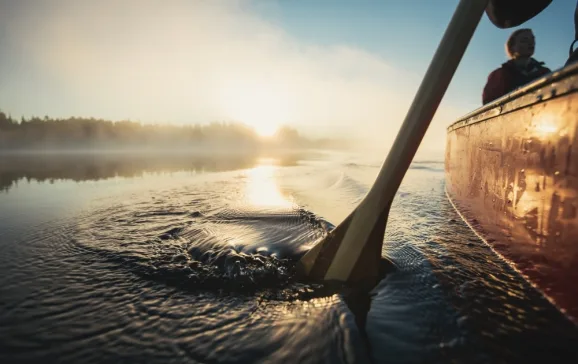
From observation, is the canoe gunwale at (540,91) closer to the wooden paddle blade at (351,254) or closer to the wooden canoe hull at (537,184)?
the wooden canoe hull at (537,184)

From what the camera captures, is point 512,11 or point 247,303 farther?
point 512,11

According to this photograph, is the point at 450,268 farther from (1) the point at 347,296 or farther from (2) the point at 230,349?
(2) the point at 230,349

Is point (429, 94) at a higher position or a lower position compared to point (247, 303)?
higher

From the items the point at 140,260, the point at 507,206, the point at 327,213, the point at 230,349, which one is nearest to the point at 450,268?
the point at 507,206

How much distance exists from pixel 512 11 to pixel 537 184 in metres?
1.93

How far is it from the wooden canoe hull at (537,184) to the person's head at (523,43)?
5.19ft

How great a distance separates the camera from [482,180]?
451cm

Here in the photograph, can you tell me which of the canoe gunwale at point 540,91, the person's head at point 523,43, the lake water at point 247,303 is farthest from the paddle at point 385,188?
the person's head at point 523,43

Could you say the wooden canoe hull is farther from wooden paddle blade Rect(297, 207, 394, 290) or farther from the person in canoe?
wooden paddle blade Rect(297, 207, 394, 290)

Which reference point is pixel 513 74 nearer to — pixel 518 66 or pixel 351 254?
pixel 518 66

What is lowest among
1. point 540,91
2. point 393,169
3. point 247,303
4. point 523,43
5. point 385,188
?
point 247,303

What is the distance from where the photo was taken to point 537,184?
103 inches

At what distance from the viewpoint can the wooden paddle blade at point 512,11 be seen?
297cm

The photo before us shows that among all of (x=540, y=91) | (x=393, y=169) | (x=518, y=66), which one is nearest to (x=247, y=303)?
(x=393, y=169)
